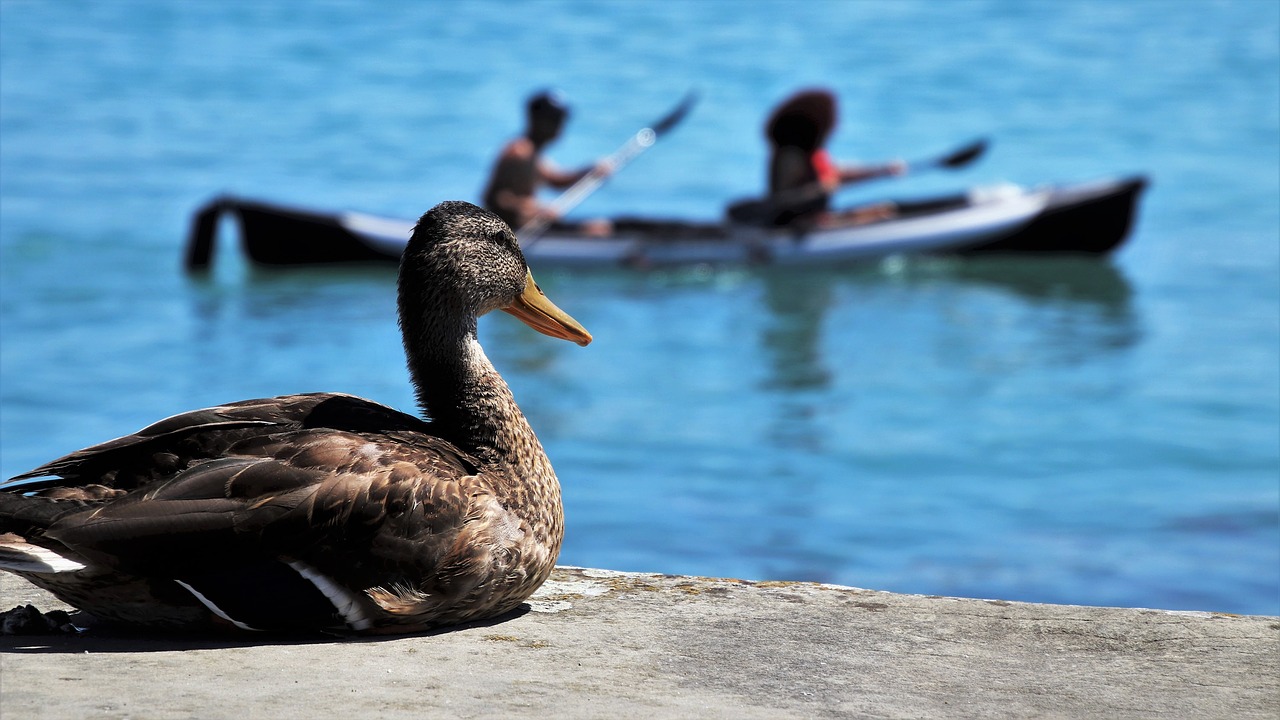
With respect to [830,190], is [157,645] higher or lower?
lower

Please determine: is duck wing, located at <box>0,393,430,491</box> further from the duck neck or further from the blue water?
the blue water

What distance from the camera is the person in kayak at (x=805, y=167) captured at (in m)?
16.4

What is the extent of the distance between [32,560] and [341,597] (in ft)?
2.20

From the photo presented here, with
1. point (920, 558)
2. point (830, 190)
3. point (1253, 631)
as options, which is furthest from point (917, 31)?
point (1253, 631)

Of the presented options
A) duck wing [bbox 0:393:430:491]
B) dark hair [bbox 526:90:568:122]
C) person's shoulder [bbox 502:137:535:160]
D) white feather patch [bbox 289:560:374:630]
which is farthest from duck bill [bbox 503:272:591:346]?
person's shoulder [bbox 502:137:535:160]

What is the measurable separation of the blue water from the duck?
4888 millimetres

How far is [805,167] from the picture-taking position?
54.9 ft

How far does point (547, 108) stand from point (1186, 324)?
256 inches

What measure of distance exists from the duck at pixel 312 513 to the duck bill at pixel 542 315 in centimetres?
35

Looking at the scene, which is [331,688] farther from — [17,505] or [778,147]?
[778,147]

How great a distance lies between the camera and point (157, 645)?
3709 millimetres

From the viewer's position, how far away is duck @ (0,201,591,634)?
3.61m

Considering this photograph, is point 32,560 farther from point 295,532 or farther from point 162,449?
point 295,532

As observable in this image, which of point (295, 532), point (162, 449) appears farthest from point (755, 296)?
point (295, 532)
